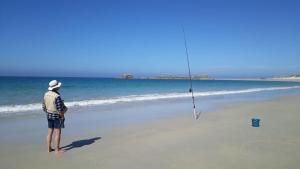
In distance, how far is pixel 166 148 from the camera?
6062mm

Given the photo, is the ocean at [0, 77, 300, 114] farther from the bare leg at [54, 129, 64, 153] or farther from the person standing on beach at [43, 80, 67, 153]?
→ the person standing on beach at [43, 80, 67, 153]

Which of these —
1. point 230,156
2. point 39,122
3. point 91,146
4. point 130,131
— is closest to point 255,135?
point 230,156

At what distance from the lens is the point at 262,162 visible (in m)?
5.11

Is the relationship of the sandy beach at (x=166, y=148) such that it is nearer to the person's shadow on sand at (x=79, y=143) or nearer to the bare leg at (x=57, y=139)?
the person's shadow on sand at (x=79, y=143)

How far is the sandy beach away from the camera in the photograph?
5.05 meters

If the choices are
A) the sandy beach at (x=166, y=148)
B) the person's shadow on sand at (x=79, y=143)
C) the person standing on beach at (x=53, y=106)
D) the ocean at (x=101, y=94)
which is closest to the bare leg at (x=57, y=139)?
the person standing on beach at (x=53, y=106)

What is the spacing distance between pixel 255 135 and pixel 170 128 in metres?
2.64

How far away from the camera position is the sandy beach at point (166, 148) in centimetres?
505

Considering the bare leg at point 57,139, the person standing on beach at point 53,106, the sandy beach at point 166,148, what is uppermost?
the person standing on beach at point 53,106

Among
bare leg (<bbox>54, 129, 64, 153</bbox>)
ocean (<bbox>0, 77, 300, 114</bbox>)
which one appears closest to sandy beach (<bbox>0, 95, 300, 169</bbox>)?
bare leg (<bbox>54, 129, 64, 153</bbox>)

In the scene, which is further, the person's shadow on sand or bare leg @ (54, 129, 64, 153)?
the person's shadow on sand

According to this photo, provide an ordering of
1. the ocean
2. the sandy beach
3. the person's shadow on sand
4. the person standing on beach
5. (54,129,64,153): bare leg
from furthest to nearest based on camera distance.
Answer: the ocean → the person's shadow on sand → (54,129,64,153): bare leg → the person standing on beach → the sandy beach

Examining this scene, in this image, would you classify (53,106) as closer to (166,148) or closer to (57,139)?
(57,139)

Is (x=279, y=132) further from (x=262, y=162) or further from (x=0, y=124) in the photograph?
(x=0, y=124)
